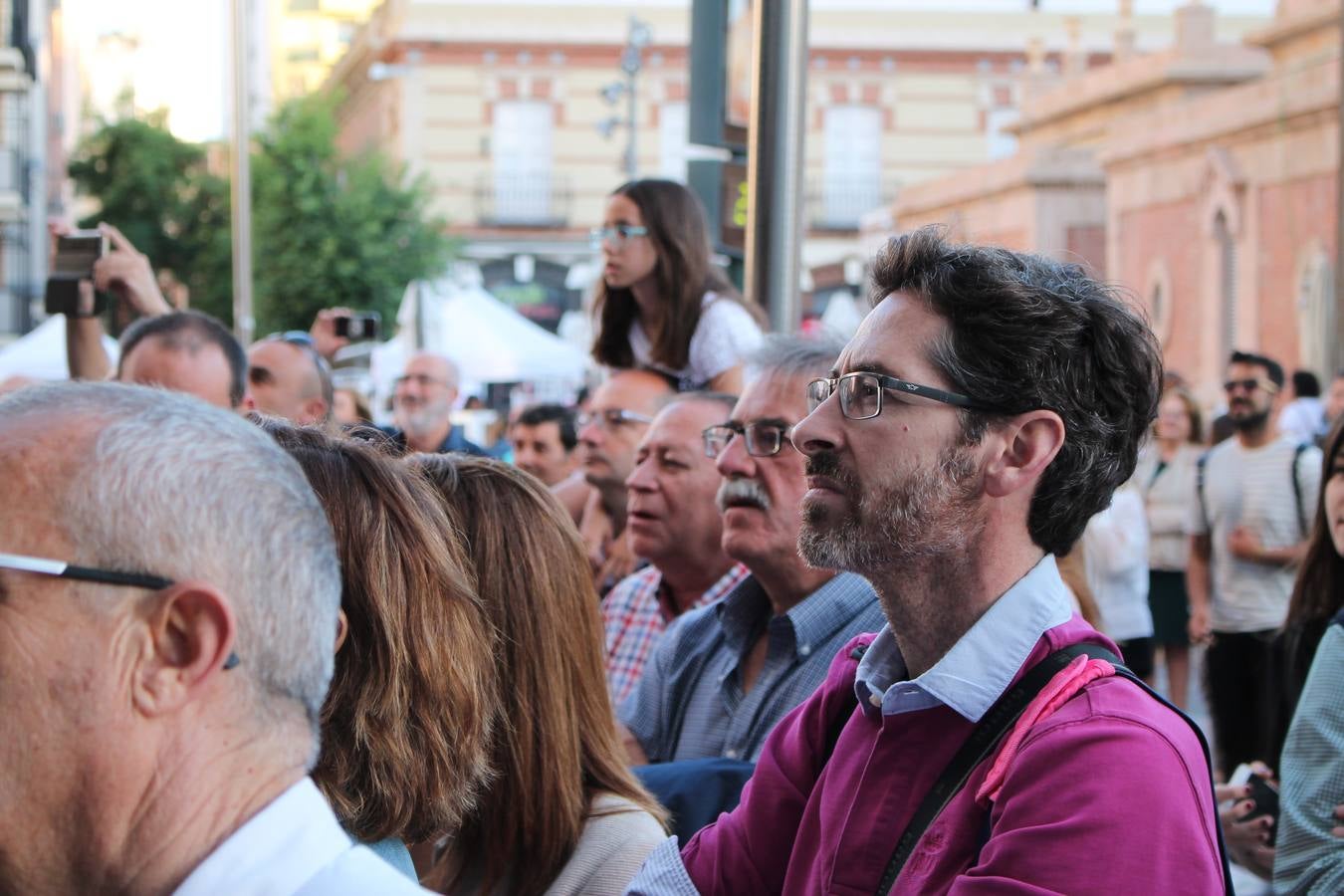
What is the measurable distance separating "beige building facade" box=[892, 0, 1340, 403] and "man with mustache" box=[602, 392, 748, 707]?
460 inches

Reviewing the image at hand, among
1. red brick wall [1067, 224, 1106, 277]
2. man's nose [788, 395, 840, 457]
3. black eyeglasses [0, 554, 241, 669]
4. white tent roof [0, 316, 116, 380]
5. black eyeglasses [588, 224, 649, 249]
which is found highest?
red brick wall [1067, 224, 1106, 277]

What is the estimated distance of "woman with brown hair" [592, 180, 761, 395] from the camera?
6219mm

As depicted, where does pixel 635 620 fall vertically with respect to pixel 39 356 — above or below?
below

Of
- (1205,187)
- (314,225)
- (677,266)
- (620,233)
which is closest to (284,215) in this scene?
(314,225)

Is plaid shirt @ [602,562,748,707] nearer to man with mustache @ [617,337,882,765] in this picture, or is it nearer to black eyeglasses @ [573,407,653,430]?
man with mustache @ [617,337,882,765]

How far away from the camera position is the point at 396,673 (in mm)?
2662

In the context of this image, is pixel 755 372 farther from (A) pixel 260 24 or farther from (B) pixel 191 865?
(A) pixel 260 24

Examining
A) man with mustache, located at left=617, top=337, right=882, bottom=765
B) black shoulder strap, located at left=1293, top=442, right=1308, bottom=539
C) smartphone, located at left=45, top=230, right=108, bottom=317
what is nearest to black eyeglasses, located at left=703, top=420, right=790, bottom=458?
man with mustache, located at left=617, top=337, right=882, bottom=765

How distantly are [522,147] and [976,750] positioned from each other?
4240cm

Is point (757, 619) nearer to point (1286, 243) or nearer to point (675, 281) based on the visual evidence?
point (675, 281)

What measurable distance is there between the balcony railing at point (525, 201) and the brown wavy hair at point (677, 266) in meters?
38.0

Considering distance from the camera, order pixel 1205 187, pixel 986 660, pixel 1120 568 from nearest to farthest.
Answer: pixel 986 660 < pixel 1120 568 < pixel 1205 187

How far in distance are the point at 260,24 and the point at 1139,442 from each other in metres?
70.1

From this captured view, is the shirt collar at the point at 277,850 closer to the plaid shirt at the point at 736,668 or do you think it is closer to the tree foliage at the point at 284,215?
the plaid shirt at the point at 736,668
